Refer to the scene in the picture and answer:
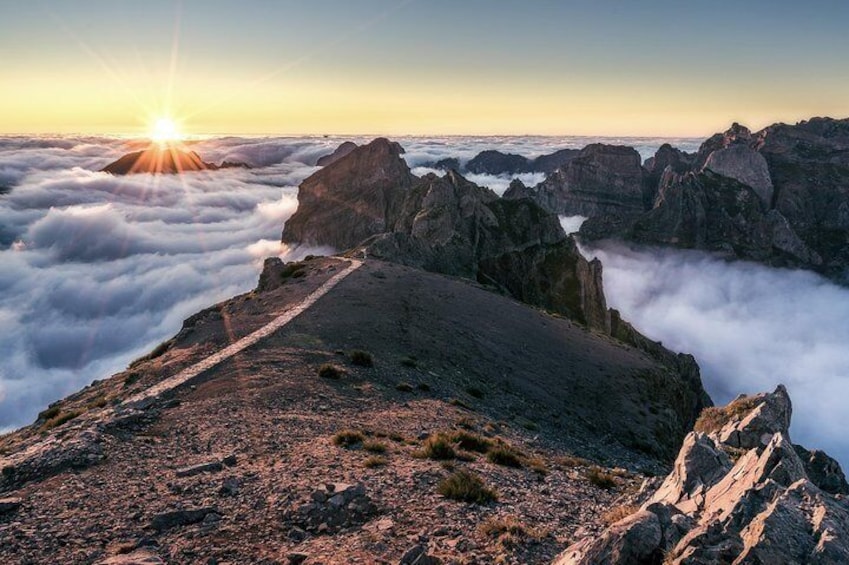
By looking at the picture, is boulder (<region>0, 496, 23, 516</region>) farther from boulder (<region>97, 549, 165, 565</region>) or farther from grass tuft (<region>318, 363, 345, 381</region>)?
grass tuft (<region>318, 363, 345, 381</region>)

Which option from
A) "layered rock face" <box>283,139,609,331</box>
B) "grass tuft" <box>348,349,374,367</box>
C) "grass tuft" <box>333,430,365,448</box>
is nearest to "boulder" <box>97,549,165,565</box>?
"grass tuft" <box>333,430,365,448</box>

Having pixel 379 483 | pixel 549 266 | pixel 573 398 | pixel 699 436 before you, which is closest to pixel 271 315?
pixel 573 398

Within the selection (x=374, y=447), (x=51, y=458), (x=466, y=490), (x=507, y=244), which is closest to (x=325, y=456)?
(x=374, y=447)

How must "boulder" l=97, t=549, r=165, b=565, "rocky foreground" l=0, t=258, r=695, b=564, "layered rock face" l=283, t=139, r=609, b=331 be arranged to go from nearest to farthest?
"boulder" l=97, t=549, r=165, b=565 → "rocky foreground" l=0, t=258, r=695, b=564 → "layered rock face" l=283, t=139, r=609, b=331

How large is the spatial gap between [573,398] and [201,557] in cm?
3740

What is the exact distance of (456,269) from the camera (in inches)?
3782

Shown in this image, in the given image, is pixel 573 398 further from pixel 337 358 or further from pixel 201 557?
pixel 201 557

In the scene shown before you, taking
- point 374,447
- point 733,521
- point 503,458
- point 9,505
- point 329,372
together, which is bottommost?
point 329,372

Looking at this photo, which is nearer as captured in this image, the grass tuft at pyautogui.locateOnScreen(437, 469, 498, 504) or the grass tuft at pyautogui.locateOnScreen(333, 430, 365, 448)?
the grass tuft at pyautogui.locateOnScreen(437, 469, 498, 504)

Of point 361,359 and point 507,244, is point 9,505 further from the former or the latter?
point 507,244

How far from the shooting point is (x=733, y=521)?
1049 centimetres

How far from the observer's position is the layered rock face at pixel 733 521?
9.41 meters

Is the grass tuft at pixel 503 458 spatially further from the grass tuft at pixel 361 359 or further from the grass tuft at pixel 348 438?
the grass tuft at pixel 361 359

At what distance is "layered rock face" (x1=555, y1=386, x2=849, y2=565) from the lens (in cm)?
941
